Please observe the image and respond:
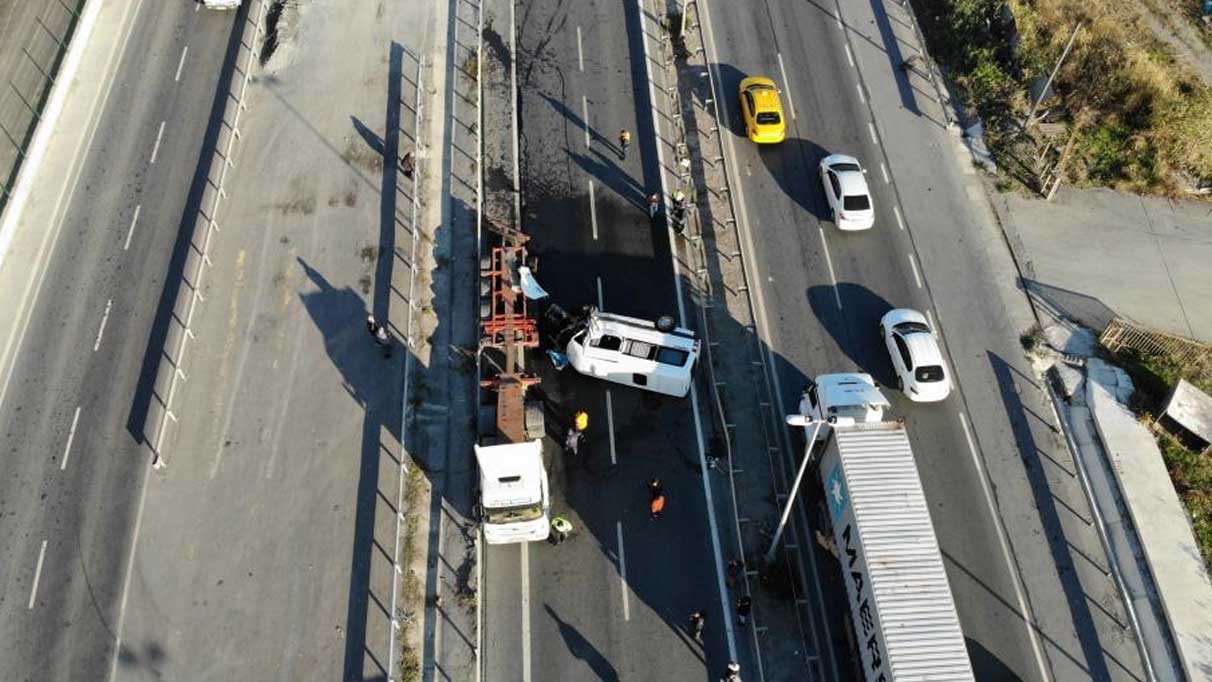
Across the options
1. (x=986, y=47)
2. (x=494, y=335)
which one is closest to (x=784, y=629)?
(x=494, y=335)

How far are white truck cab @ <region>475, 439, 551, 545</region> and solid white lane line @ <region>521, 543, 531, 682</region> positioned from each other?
176 centimetres

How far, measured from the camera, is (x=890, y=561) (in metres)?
24.4

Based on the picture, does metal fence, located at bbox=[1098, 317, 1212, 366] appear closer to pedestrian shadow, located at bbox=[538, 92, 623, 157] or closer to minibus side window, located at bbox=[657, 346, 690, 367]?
minibus side window, located at bbox=[657, 346, 690, 367]

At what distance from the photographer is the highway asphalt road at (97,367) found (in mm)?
27359

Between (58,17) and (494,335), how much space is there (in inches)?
1209

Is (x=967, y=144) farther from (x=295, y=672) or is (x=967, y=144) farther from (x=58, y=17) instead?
(x=58, y=17)

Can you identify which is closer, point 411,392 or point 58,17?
point 411,392

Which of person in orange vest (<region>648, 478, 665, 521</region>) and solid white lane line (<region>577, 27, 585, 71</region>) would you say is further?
solid white lane line (<region>577, 27, 585, 71</region>)

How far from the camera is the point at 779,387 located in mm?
32094

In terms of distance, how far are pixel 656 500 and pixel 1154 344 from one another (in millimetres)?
21246

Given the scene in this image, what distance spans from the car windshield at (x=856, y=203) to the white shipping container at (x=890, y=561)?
1208 cm

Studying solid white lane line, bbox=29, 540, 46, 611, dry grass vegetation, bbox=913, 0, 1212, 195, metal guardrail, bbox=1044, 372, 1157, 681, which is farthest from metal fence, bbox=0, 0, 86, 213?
metal guardrail, bbox=1044, 372, 1157, 681

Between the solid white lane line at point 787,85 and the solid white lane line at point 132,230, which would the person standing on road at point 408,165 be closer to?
the solid white lane line at point 132,230

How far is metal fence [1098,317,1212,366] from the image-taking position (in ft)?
108
